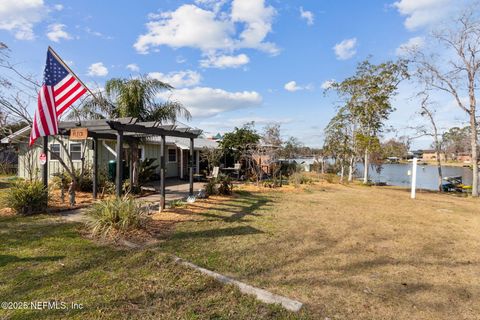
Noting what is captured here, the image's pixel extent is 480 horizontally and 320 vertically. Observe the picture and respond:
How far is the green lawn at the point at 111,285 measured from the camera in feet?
9.30

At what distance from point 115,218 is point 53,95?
11.6ft

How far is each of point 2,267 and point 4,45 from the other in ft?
24.5

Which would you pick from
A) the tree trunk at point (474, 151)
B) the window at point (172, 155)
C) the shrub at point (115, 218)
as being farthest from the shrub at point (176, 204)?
the tree trunk at point (474, 151)

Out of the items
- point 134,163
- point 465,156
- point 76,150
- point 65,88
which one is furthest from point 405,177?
point 65,88

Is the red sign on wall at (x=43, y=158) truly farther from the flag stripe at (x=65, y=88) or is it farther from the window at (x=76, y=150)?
the window at (x=76, y=150)

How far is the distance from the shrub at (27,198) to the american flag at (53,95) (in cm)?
107

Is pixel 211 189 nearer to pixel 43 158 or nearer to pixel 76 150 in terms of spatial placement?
pixel 43 158

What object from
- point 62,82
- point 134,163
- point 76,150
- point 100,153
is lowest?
point 134,163

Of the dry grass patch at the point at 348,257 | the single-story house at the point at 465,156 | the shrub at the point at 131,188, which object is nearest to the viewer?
the dry grass patch at the point at 348,257

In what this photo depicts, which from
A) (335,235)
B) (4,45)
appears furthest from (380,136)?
(4,45)

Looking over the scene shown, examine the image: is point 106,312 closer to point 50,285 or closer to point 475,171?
point 50,285

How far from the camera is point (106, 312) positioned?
9.20 feet

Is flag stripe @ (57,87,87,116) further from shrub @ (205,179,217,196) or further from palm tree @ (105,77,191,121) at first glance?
shrub @ (205,179,217,196)

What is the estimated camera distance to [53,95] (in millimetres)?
6730
